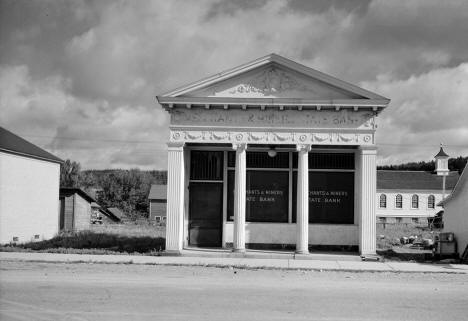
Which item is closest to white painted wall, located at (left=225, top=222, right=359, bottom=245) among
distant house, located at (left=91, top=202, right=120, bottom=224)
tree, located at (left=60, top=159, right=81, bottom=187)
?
distant house, located at (left=91, top=202, right=120, bottom=224)

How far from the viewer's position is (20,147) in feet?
75.2

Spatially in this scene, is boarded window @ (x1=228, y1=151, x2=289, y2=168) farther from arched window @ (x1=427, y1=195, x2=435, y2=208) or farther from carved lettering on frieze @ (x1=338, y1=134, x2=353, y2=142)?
arched window @ (x1=427, y1=195, x2=435, y2=208)

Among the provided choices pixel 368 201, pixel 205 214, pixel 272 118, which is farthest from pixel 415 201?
pixel 272 118

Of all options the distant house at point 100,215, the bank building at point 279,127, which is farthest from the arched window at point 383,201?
the bank building at point 279,127

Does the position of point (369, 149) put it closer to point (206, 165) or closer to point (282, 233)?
point (282, 233)

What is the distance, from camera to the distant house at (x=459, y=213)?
17.5 metres

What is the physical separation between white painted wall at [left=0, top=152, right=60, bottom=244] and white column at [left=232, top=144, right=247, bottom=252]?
10448 millimetres

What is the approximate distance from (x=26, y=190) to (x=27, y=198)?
377mm

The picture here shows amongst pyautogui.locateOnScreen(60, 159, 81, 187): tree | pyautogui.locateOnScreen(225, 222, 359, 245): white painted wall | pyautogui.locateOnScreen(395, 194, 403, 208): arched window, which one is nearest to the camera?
pyautogui.locateOnScreen(225, 222, 359, 245): white painted wall

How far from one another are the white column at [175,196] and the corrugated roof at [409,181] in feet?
177

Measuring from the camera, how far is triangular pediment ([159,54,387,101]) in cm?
1656

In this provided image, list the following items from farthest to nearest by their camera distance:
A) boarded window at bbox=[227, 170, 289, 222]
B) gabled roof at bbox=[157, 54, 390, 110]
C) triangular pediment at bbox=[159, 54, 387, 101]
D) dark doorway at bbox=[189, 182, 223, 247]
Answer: dark doorway at bbox=[189, 182, 223, 247] → boarded window at bbox=[227, 170, 289, 222] → triangular pediment at bbox=[159, 54, 387, 101] → gabled roof at bbox=[157, 54, 390, 110]

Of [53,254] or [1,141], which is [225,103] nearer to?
[53,254]

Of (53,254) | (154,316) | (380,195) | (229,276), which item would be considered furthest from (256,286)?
(380,195)
